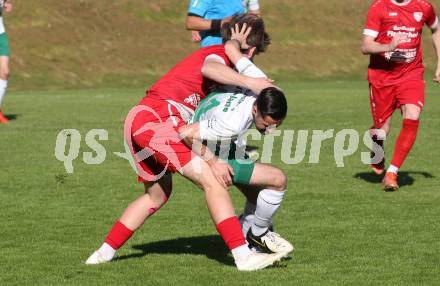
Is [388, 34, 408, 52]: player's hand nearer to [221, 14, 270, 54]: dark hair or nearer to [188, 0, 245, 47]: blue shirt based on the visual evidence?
[188, 0, 245, 47]: blue shirt

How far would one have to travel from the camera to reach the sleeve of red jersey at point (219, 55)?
7.18 m

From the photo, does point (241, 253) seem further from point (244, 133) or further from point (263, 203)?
point (244, 133)

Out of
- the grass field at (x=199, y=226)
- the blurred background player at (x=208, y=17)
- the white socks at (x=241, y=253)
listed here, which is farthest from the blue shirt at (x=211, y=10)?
the white socks at (x=241, y=253)

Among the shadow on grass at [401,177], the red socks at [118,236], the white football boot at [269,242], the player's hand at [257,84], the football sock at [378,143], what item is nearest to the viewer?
the player's hand at [257,84]

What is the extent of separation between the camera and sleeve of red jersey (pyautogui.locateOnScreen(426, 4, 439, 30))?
11.7 m

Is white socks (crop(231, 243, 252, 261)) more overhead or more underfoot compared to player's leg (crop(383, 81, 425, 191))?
more overhead

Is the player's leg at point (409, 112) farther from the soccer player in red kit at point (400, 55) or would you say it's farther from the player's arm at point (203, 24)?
Result: the player's arm at point (203, 24)

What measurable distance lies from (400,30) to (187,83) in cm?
495

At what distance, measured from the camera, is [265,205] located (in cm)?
733

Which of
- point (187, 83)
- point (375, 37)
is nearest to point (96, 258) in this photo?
point (187, 83)

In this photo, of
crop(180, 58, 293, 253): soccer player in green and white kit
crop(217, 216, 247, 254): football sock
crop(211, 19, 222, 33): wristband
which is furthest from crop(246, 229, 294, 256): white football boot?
crop(211, 19, 222, 33): wristband

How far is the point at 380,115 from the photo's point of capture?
12188 mm

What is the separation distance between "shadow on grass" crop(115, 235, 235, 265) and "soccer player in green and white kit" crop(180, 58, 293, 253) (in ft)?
1.21

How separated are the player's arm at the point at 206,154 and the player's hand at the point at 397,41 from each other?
Answer: 4787 millimetres
